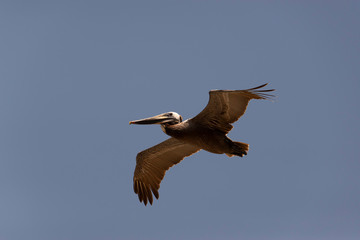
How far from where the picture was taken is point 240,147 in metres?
10.8

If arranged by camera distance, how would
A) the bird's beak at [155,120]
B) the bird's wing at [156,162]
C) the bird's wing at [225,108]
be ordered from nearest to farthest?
the bird's wing at [225,108] < the bird's beak at [155,120] < the bird's wing at [156,162]

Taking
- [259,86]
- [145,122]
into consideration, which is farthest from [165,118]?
[259,86]

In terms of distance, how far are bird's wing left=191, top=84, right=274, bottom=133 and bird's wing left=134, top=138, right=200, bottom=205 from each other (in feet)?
5.77

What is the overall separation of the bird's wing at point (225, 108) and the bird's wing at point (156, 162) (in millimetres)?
1757

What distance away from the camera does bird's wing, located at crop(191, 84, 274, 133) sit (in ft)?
32.8

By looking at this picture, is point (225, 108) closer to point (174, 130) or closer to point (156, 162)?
point (174, 130)

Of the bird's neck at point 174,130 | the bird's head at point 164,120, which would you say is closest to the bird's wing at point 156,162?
the bird's head at point 164,120

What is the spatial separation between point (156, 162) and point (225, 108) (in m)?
3.08

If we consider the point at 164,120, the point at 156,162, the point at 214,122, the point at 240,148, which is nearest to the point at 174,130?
the point at 164,120

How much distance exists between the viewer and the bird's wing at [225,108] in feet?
32.8

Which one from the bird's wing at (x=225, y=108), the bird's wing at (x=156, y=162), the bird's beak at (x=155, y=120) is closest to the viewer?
the bird's wing at (x=225, y=108)

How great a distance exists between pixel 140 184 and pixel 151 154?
0.92 metres

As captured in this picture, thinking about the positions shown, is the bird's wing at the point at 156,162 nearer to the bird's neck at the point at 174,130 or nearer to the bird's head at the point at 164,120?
the bird's head at the point at 164,120

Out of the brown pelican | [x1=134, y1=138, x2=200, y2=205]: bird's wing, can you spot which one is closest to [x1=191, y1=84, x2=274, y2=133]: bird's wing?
the brown pelican
